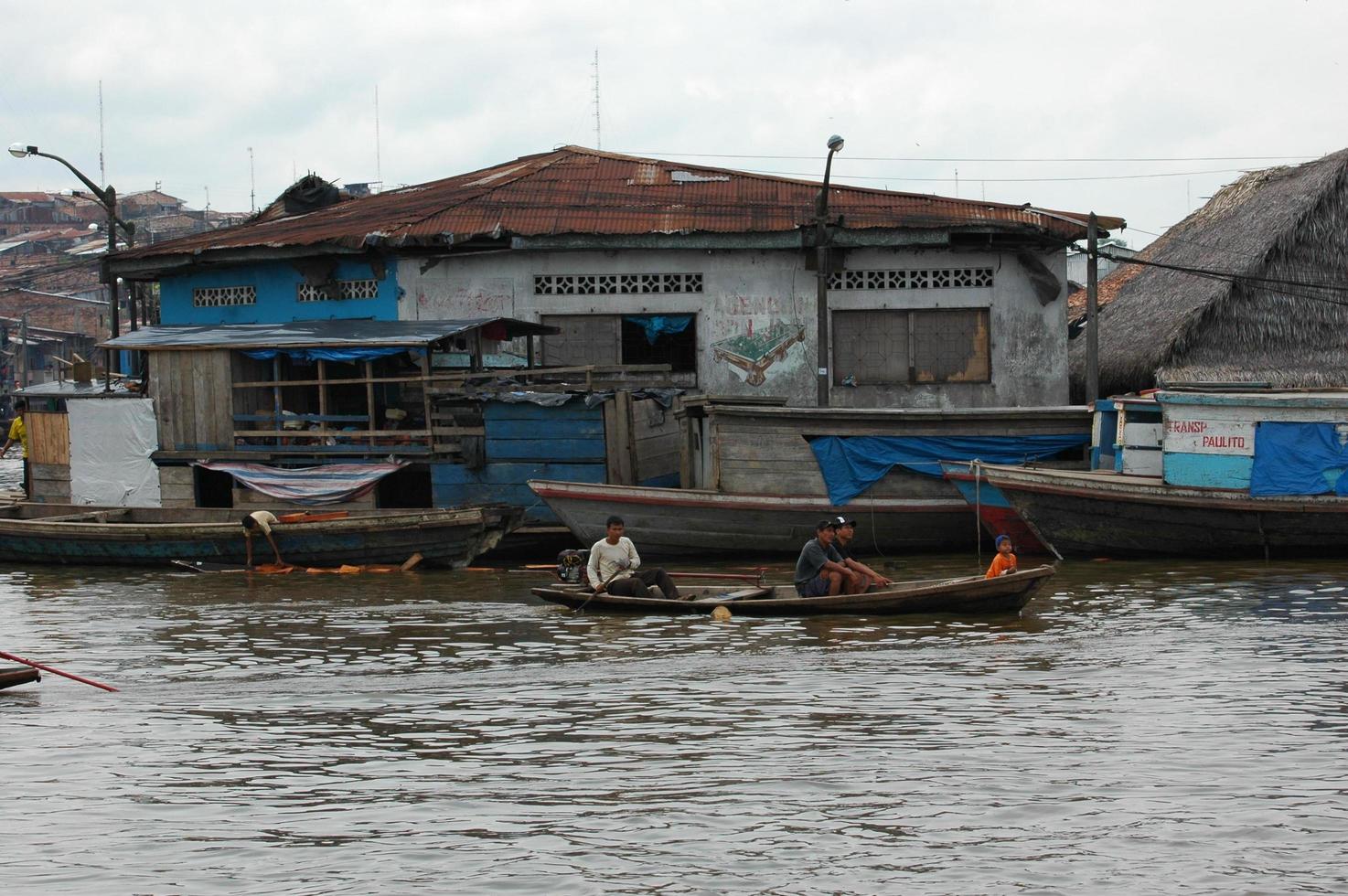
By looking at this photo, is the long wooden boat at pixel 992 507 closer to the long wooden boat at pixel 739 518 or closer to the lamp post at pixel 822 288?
the long wooden boat at pixel 739 518

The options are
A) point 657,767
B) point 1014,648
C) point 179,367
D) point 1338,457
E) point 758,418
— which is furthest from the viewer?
point 179,367

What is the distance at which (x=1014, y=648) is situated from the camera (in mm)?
12625

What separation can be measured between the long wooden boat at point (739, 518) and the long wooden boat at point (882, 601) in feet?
11.8

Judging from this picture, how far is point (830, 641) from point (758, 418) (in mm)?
5952

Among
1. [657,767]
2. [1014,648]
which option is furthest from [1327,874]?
[1014,648]

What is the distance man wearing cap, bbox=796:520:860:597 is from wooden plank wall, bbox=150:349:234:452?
996 cm

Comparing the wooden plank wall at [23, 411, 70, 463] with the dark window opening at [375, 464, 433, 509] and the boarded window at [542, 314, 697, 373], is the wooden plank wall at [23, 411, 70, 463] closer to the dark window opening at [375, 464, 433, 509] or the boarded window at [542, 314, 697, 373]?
the dark window opening at [375, 464, 433, 509]

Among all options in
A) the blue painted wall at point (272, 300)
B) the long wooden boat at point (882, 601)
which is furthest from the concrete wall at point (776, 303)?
the long wooden boat at point (882, 601)

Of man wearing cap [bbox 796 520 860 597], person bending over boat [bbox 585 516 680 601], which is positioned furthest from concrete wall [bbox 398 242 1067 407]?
man wearing cap [bbox 796 520 860 597]

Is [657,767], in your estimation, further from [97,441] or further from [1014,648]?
[97,441]

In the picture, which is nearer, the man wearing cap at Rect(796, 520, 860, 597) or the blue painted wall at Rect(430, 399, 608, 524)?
the man wearing cap at Rect(796, 520, 860, 597)

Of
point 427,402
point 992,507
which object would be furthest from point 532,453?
point 992,507

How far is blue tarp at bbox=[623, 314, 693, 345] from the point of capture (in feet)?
72.9

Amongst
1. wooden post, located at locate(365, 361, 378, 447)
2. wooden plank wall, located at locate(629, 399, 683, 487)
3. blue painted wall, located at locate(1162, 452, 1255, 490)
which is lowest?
blue painted wall, located at locate(1162, 452, 1255, 490)
